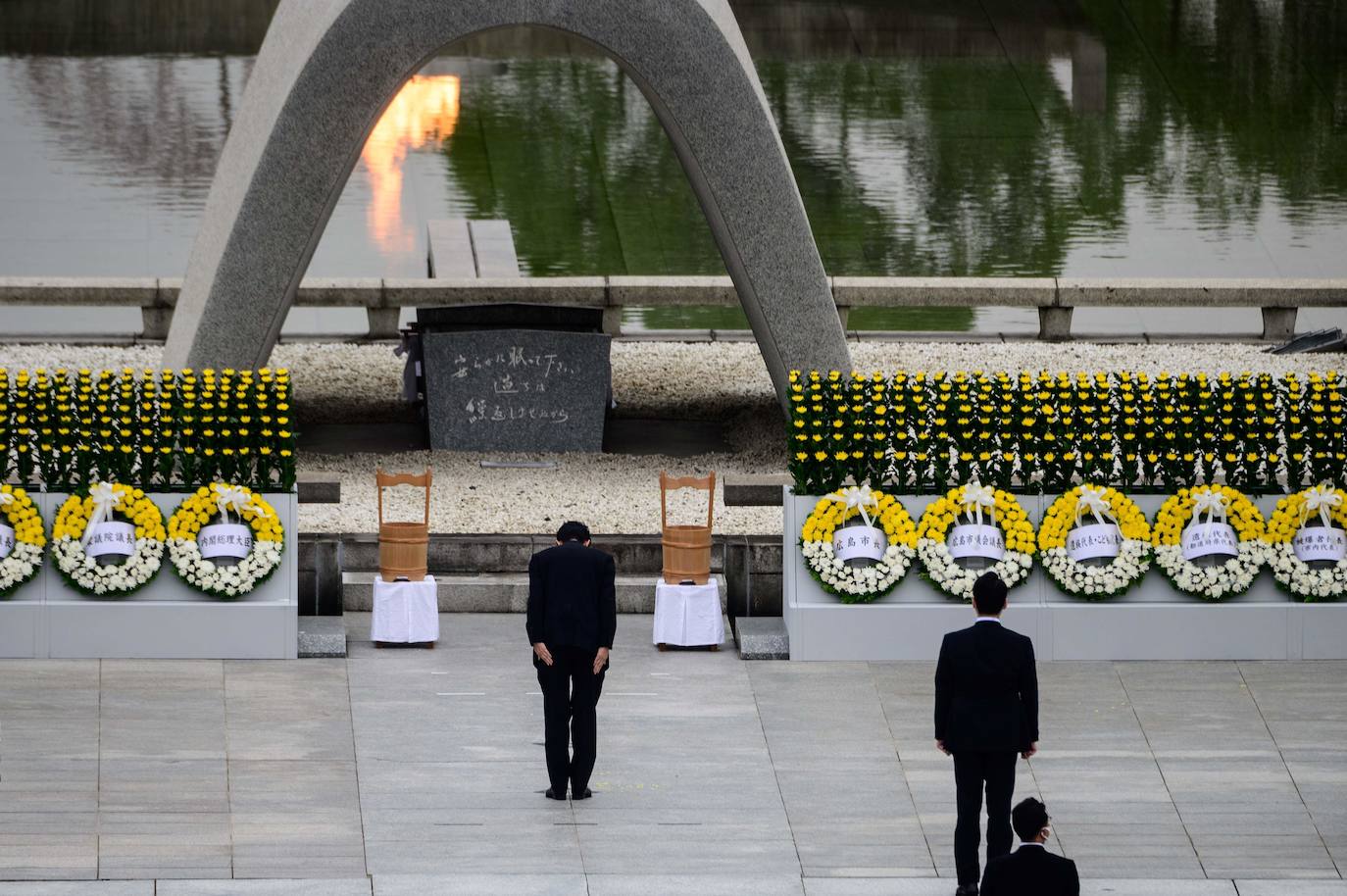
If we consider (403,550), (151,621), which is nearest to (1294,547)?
(403,550)

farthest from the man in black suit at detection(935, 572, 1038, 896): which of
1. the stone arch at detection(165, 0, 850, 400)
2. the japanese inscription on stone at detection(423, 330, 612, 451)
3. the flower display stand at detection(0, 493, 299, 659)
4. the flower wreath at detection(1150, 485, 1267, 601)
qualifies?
the japanese inscription on stone at detection(423, 330, 612, 451)

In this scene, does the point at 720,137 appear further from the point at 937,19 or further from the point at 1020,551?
the point at 937,19

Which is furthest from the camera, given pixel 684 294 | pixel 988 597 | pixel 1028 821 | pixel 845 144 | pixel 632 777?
pixel 845 144

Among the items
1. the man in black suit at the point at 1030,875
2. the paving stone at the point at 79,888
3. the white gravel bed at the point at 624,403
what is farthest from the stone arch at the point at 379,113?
the man in black suit at the point at 1030,875

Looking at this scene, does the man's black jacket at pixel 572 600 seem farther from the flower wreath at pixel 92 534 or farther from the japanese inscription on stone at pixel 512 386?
the japanese inscription on stone at pixel 512 386

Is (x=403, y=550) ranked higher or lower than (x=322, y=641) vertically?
higher

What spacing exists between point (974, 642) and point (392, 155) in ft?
64.6

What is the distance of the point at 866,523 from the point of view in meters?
13.0

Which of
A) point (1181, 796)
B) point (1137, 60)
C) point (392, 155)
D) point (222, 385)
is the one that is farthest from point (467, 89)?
point (1181, 796)

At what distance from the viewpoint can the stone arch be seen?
1511 cm

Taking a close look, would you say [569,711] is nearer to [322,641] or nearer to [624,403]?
[322,641]

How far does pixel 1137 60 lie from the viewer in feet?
104

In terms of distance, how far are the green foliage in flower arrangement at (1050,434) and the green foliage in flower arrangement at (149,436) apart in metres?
2.97

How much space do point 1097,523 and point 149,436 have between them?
17.6 feet
